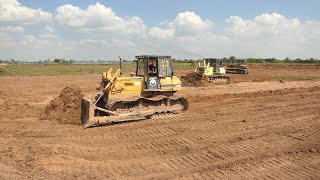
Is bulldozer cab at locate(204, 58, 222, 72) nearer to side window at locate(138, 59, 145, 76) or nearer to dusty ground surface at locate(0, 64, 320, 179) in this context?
dusty ground surface at locate(0, 64, 320, 179)

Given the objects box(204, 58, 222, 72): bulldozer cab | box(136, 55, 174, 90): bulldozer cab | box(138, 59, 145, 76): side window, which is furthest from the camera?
box(204, 58, 222, 72): bulldozer cab

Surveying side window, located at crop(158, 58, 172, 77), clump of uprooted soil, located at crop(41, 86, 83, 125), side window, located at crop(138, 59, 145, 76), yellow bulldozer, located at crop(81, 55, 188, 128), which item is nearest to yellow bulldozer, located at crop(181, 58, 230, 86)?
yellow bulldozer, located at crop(81, 55, 188, 128)

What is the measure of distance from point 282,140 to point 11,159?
7535mm

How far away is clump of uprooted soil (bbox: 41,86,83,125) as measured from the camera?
1414 centimetres

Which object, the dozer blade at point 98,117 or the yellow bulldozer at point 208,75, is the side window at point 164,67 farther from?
the yellow bulldozer at point 208,75

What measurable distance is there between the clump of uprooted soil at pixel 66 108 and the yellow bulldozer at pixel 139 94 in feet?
2.09

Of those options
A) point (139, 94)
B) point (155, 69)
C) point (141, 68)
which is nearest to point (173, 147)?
point (139, 94)

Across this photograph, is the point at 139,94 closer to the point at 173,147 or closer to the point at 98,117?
the point at 98,117

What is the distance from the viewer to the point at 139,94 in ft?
47.1

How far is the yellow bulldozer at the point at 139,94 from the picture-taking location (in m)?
13.6

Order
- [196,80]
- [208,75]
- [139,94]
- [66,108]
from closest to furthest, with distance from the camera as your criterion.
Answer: [139,94], [66,108], [196,80], [208,75]

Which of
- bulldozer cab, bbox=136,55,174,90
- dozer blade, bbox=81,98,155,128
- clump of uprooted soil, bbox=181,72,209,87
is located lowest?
dozer blade, bbox=81,98,155,128

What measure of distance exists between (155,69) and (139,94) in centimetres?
123

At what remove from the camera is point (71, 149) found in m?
9.69
